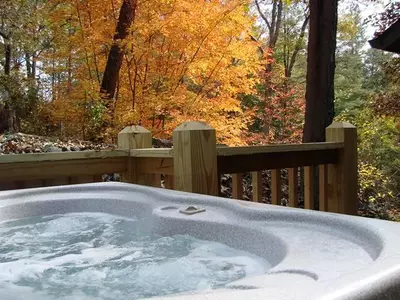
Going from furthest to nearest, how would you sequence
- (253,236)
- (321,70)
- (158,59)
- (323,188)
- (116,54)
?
(116,54) → (158,59) → (321,70) → (323,188) → (253,236)

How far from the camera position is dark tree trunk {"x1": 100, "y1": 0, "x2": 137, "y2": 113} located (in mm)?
5453

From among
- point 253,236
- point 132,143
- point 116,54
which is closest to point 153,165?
point 132,143

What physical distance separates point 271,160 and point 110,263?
1.24 metres

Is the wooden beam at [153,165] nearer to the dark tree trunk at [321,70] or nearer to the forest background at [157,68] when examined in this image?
the dark tree trunk at [321,70]

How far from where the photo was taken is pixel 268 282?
80 cm

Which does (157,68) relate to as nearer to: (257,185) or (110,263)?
(257,185)

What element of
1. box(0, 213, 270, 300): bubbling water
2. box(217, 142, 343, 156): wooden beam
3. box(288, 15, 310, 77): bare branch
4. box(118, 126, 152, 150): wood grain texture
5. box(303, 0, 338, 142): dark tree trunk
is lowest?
box(0, 213, 270, 300): bubbling water

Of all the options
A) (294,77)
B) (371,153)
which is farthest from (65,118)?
(294,77)

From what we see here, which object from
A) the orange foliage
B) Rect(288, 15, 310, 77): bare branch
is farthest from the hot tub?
Rect(288, 15, 310, 77): bare branch

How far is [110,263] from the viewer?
1437 millimetres

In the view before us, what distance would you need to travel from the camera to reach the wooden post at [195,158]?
6.49 ft

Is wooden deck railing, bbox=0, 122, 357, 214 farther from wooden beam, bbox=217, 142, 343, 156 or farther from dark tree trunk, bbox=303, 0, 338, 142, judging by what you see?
dark tree trunk, bbox=303, 0, 338, 142

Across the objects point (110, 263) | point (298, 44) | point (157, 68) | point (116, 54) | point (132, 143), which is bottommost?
point (110, 263)

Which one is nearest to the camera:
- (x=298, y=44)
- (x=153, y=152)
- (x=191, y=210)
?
(x=191, y=210)
